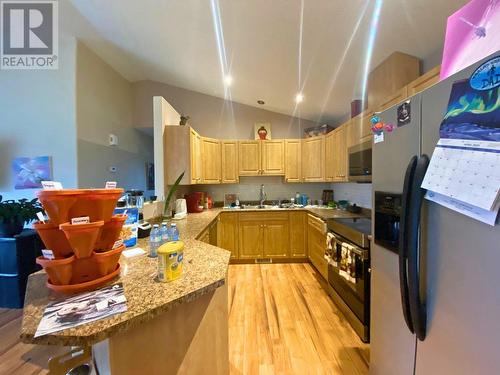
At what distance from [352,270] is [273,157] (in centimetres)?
257

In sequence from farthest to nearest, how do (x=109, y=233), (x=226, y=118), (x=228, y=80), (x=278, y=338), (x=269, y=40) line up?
(x=226, y=118) < (x=228, y=80) < (x=269, y=40) < (x=278, y=338) < (x=109, y=233)

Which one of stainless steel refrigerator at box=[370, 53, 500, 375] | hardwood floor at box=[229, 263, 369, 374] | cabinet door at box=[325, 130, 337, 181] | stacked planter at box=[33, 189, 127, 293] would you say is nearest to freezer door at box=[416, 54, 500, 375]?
stainless steel refrigerator at box=[370, 53, 500, 375]

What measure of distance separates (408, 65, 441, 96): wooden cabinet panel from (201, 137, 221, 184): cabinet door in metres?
2.87

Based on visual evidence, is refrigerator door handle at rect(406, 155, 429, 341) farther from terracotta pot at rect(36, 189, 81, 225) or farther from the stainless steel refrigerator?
terracotta pot at rect(36, 189, 81, 225)

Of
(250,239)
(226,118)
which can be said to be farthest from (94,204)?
(226,118)

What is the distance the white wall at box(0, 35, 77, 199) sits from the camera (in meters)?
3.04

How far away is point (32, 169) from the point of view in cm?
306

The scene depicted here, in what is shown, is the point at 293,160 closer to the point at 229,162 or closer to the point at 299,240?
the point at 229,162

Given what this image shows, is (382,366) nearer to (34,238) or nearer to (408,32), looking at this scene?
(408,32)

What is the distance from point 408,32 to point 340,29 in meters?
0.51

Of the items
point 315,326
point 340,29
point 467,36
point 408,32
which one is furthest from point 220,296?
point 408,32

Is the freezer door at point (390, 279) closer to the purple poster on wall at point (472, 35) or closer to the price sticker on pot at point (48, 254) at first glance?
the purple poster on wall at point (472, 35)

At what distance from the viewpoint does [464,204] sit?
0.70 meters

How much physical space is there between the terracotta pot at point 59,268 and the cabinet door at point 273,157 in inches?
136
